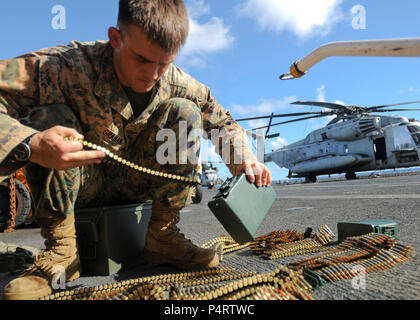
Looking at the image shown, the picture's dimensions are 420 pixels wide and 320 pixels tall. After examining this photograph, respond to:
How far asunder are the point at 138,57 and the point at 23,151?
639 mm

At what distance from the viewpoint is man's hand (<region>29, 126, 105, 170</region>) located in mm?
1154

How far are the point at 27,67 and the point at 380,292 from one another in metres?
1.80

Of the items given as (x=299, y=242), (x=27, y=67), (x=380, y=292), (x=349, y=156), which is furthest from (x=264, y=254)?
(x=349, y=156)

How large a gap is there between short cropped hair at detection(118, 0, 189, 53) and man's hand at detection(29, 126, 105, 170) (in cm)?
57

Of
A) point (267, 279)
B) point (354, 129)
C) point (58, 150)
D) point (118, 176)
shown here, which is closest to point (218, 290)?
point (267, 279)

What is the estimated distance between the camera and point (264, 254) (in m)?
1.81

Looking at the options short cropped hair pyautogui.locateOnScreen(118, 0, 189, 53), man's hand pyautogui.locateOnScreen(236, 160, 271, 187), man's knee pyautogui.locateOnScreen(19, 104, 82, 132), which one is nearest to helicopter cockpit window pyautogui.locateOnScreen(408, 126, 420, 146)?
man's hand pyautogui.locateOnScreen(236, 160, 271, 187)

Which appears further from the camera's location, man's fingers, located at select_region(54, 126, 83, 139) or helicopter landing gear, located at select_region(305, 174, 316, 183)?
helicopter landing gear, located at select_region(305, 174, 316, 183)

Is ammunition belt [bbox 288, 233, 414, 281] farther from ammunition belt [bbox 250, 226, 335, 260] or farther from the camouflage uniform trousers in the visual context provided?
the camouflage uniform trousers

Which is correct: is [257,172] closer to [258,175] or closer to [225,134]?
[258,175]

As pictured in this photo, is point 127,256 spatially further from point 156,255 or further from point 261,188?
point 261,188

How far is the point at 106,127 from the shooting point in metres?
1.67

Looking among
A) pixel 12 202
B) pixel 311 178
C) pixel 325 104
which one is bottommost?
pixel 12 202

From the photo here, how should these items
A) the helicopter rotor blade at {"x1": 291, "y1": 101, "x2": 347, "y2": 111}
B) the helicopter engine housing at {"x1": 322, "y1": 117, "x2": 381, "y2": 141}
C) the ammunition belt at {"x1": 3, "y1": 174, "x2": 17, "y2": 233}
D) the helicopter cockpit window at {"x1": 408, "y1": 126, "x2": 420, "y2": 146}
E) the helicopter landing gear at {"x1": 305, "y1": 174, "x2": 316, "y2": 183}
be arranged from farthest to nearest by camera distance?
the helicopter landing gear at {"x1": 305, "y1": 174, "x2": 316, "y2": 183}, the helicopter rotor blade at {"x1": 291, "y1": 101, "x2": 347, "y2": 111}, the helicopter engine housing at {"x1": 322, "y1": 117, "x2": 381, "y2": 141}, the helicopter cockpit window at {"x1": 408, "y1": 126, "x2": 420, "y2": 146}, the ammunition belt at {"x1": 3, "y1": 174, "x2": 17, "y2": 233}
